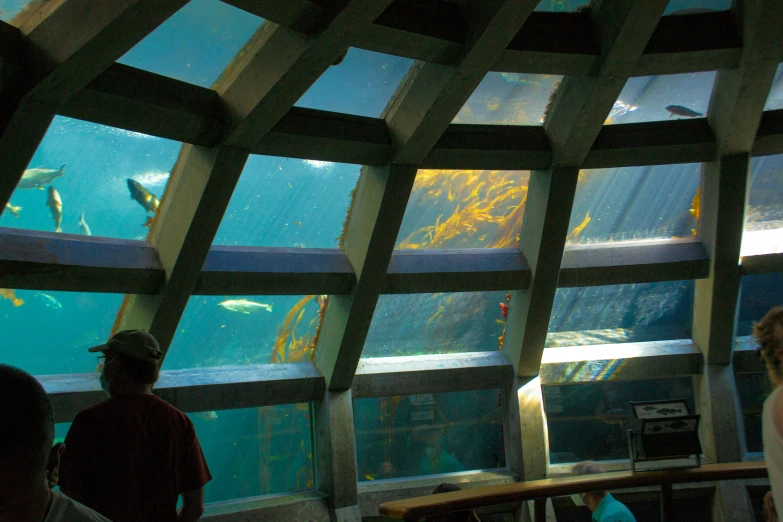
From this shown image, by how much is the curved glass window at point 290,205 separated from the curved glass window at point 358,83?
82 centimetres

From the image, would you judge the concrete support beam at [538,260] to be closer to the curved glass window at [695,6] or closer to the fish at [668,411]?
the curved glass window at [695,6]

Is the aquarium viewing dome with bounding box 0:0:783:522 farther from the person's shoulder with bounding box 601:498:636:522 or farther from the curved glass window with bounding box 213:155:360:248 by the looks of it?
the person's shoulder with bounding box 601:498:636:522

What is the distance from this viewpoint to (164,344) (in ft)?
16.8

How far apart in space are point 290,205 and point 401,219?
117cm

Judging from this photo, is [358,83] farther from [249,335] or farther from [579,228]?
[249,335]

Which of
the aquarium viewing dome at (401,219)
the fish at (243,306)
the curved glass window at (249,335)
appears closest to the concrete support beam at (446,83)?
the aquarium viewing dome at (401,219)

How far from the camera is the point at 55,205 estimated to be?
4.91 meters

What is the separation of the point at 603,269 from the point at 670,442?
2.66m

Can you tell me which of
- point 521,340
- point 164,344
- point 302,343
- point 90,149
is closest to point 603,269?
point 521,340

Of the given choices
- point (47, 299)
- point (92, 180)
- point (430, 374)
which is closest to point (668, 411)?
point (430, 374)

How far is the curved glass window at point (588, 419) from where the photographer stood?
7.33 metres

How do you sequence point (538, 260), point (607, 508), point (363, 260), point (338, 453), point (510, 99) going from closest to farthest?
point (607, 508)
point (510, 99)
point (363, 260)
point (538, 260)
point (338, 453)

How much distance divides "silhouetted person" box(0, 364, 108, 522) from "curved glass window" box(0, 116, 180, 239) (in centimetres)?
402

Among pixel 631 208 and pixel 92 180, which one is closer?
pixel 92 180
